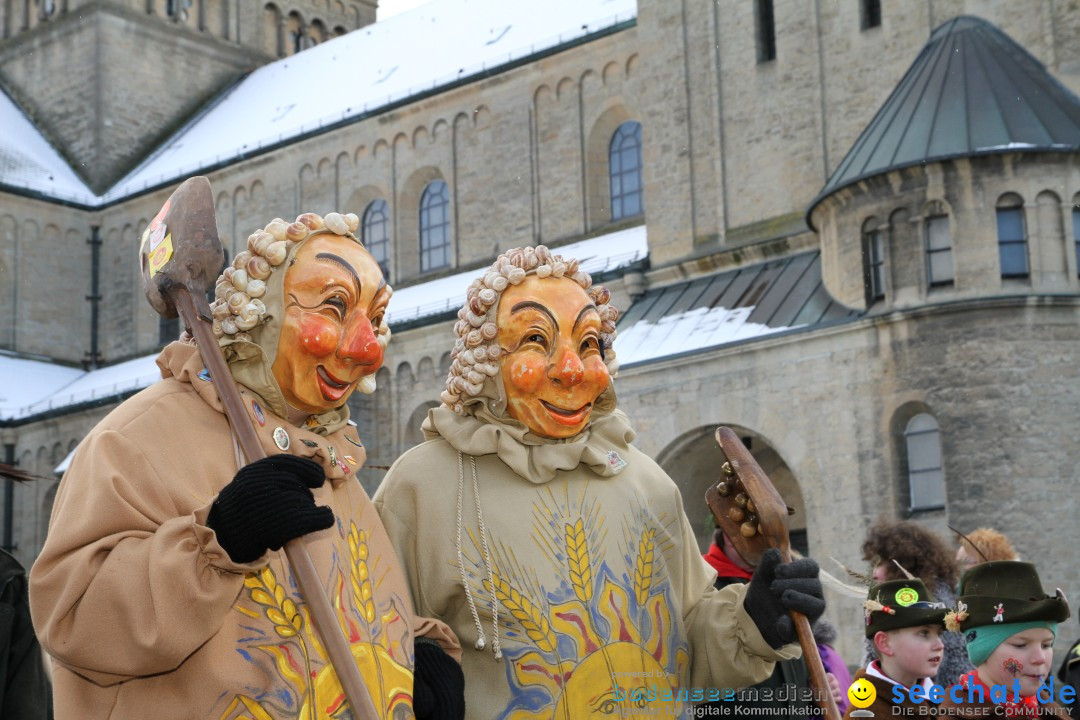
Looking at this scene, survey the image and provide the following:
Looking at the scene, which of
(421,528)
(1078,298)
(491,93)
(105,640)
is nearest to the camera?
(105,640)

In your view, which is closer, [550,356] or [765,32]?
[550,356]

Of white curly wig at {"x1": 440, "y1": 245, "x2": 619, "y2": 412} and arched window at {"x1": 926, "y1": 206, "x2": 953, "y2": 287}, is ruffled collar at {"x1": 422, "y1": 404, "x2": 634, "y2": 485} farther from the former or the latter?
arched window at {"x1": 926, "y1": 206, "x2": 953, "y2": 287}

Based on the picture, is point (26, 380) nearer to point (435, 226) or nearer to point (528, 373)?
point (435, 226)

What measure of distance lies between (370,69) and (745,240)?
14.5 meters

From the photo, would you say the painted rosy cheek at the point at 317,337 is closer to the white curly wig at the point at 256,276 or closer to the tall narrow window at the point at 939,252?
the white curly wig at the point at 256,276

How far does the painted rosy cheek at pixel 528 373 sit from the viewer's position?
4.54m

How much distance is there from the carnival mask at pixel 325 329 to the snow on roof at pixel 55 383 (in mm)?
27479

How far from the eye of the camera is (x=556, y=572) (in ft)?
14.5

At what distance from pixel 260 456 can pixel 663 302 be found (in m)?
18.0

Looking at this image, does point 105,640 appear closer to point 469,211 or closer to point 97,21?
point 469,211

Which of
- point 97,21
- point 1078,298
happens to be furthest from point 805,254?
point 97,21

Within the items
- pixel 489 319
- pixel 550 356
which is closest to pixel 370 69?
pixel 489 319

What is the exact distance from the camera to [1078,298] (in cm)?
1694

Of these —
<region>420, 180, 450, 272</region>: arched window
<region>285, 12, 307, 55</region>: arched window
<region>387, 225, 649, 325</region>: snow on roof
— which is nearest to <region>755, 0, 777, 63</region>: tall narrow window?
<region>387, 225, 649, 325</region>: snow on roof
